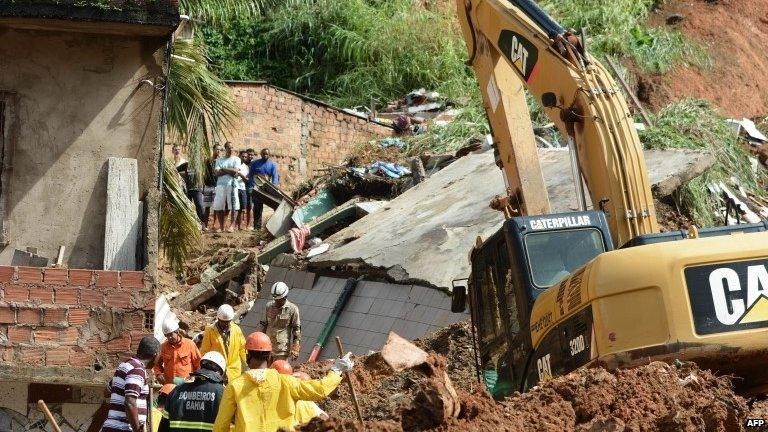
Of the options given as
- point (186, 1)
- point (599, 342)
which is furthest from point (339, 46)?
point (599, 342)

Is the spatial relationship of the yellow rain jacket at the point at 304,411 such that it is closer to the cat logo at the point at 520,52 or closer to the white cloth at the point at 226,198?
the cat logo at the point at 520,52

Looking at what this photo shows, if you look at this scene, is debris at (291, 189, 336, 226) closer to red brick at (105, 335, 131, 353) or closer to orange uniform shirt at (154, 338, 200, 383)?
orange uniform shirt at (154, 338, 200, 383)

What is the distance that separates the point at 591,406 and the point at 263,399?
2.04 metres

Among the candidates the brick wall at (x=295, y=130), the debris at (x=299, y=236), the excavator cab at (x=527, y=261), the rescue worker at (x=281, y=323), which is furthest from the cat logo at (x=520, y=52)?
the brick wall at (x=295, y=130)

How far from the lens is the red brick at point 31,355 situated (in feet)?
36.3

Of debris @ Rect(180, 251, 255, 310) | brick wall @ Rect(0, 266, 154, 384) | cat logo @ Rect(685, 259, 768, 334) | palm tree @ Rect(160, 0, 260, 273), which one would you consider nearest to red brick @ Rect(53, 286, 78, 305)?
brick wall @ Rect(0, 266, 154, 384)

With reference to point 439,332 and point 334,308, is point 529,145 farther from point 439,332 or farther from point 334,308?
point 334,308

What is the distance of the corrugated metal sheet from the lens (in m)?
15.5

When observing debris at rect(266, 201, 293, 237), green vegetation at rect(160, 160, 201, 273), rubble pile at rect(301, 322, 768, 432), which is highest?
debris at rect(266, 201, 293, 237)

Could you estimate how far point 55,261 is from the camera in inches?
500

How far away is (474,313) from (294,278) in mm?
7462

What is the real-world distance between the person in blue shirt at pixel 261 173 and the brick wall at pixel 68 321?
12.4m

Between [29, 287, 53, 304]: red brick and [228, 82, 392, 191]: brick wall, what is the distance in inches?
580

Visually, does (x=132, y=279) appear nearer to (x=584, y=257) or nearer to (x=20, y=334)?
(x=20, y=334)
